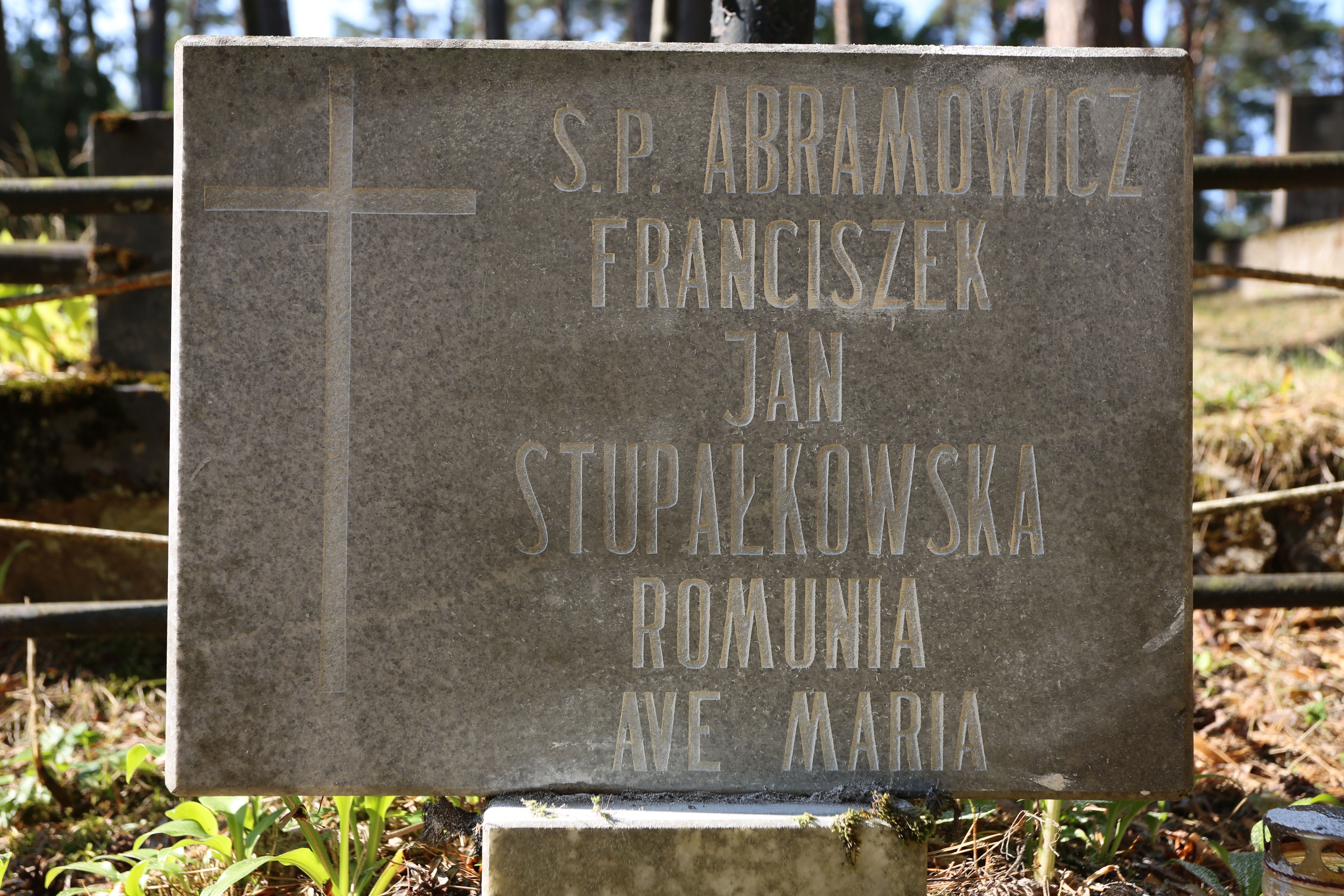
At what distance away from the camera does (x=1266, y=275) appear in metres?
2.51

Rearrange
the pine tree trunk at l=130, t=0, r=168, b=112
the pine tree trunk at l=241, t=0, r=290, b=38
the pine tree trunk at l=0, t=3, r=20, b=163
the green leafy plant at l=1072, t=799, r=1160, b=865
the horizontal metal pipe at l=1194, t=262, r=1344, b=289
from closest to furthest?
the green leafy plant at l=1072, t=799, r=1160, b=865, the horizontal metal pipe at l=1194, t=262, r=1344, b=289, the pine tree trunk at l=241, t=0, r=290, b=38, the pine tree trunk at l=0, t=3, r=20, b=163, the pine tree trunk at l=130, t=0, r=168, b=112

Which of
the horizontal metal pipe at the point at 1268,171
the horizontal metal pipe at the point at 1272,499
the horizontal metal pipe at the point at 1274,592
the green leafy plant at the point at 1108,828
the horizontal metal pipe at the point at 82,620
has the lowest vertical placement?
the green leafy plant at the point at 1108,828

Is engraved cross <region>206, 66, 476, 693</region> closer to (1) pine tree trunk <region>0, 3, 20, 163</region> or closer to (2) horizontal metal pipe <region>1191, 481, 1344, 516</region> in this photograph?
(2) horizontal metal pipe <region>1191, 481, 1344, 516</region>

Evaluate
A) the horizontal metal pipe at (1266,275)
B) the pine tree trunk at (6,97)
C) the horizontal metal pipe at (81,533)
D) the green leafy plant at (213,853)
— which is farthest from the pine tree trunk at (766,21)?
the pine tree trunk at (6,97)

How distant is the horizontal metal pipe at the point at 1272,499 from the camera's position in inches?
94.0

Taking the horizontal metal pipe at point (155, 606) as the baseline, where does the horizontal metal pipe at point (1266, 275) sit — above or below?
above

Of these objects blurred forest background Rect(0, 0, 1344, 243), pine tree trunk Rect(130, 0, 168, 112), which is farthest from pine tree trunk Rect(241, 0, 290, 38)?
pine tree trunk Rect(130, 0, 168, 112)

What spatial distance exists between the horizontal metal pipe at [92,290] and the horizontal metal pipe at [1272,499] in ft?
9.42

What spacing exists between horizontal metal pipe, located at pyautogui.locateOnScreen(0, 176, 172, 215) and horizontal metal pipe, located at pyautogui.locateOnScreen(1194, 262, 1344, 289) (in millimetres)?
2818

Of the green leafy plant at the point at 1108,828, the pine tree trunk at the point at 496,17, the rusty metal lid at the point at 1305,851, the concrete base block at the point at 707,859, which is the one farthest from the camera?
the pine tree trunk at the point at 496,17

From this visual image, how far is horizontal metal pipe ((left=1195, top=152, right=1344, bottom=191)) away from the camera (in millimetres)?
2508

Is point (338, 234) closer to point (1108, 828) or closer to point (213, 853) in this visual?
point (213, 853)

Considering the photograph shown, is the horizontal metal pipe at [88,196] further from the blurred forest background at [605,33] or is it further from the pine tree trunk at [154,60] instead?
the pine tree trunk at [154,60]

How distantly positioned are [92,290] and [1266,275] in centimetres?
325
